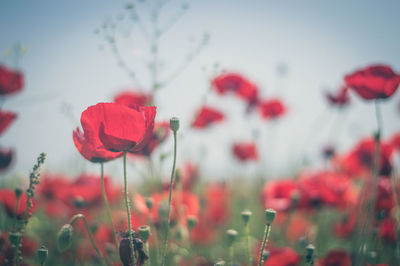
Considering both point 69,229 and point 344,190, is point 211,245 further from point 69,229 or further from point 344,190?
point 69,229

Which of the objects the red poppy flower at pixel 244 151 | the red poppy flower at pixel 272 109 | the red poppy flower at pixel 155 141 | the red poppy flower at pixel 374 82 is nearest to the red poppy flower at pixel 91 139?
the red poppy flower at pixel 155 141

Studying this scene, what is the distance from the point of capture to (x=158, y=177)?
1.53 metres

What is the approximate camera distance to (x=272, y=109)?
311 cm

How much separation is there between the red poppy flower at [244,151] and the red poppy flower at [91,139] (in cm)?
209

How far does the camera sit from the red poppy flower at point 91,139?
88 cm

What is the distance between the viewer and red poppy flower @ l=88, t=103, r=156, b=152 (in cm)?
88

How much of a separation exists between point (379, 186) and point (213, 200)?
1140 mm

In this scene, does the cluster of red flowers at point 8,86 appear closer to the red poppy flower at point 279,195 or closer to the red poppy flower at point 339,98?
the red poppy flower at point 279,195

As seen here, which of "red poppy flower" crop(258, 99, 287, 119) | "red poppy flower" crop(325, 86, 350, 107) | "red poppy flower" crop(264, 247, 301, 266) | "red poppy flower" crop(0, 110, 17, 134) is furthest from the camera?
"red poppy flower" crop(258, 99, 287, 119)

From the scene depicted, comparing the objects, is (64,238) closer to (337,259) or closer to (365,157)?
(337,259)

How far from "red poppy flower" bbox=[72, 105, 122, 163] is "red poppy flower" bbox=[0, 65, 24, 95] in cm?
121

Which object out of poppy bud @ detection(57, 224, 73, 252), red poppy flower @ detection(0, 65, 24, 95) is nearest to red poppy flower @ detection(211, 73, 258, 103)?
red poppy flower @ detection(0, 65, 24, 95)

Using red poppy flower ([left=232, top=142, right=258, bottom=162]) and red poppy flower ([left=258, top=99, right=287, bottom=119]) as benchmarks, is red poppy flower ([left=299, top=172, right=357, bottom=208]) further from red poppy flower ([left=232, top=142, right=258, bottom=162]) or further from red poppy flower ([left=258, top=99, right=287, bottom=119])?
red poppy flower ([left=258, top=99, right=287, bottom=119])

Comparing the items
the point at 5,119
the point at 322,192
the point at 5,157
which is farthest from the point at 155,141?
the point at 5,157
